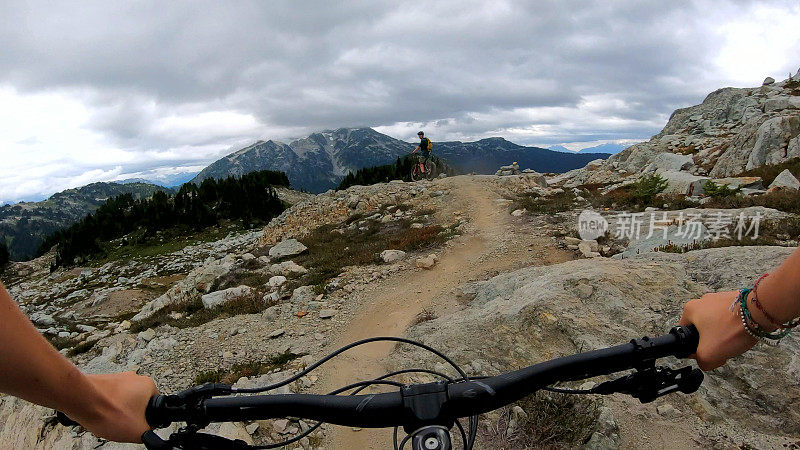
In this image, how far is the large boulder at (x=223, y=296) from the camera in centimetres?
1179

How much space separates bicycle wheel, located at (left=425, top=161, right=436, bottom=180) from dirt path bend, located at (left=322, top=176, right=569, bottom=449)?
15.2m

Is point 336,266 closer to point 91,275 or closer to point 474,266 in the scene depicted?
point 474,266

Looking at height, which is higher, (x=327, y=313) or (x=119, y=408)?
(x=119, y=408)

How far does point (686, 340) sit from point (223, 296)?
12619 mm

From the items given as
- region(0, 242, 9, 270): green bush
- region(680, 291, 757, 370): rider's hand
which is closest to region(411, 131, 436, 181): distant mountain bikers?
region(680, 291, 757, 370): rider's hand

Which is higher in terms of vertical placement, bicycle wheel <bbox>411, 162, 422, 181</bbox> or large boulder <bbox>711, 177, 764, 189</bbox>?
bicycle wheel <bbox>411, 162, 422, 181</bbox>

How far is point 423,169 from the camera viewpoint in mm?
32594

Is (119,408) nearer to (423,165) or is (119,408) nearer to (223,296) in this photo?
(223,296)

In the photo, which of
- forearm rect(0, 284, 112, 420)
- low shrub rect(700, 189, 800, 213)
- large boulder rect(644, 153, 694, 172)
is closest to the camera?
forearm rect(0, 284, 112, 420)

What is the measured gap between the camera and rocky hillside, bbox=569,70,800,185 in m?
23.6

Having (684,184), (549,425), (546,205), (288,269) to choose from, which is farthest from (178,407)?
(684,184)

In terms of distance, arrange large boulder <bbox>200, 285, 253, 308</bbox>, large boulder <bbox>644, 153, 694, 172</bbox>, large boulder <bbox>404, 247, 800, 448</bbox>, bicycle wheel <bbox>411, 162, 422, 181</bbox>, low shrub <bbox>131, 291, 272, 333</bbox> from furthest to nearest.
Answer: bicycle wheel <bbox>411, 162, 422, 181</bbox>
large boulder <bbox>644, 153, 694, 172</bbox>
large boulder <bbox>200, 285, 253, 308</bbox>
low shrub <bbox>131, 291, 272, 333</bbox>
large boulder <bbox>404, 247, 800, 448</bbox>

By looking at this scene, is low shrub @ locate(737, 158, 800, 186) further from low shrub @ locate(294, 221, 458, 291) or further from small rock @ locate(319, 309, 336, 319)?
small rock @ locate(319, 309, 336, 319)

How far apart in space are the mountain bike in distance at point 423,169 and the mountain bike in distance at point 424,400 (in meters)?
31.1
